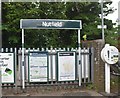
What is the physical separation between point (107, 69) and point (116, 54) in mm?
620

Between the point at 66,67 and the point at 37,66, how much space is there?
3.70 ft

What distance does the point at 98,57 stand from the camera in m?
11.3

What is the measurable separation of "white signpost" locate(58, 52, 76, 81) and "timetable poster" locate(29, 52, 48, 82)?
553 millimetres

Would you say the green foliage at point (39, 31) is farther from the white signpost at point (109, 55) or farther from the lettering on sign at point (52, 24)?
the white signpost at point (109, 55)

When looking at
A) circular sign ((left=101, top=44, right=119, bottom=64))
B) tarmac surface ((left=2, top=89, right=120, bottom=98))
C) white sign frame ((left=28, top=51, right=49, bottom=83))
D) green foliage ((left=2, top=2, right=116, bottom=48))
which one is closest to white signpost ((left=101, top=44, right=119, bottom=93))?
circular sign ((left=101, top=44, right=119, bottom=64))

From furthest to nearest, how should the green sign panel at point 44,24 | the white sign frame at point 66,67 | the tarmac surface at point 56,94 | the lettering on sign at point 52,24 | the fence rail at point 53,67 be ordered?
the white sign frame at point 66,67, the fence rail at point 53,67, the lettering on sign at point 52,24, the green sign panel at point 44,24, the tarmac surface at point 56,94

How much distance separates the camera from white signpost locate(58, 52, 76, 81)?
11828 mm

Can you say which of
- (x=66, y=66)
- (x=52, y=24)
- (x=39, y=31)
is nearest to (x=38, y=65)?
(x=66, y=66)

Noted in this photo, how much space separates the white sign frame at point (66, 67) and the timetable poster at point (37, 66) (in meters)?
0.51

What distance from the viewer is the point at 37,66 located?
11.6 metres

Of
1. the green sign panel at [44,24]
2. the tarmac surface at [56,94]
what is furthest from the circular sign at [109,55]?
the green sign panel at [44,24]

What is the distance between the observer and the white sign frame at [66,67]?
11812mm

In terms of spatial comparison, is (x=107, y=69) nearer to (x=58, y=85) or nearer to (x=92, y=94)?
(x=92, y=94)

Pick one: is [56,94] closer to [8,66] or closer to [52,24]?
[8,66]
